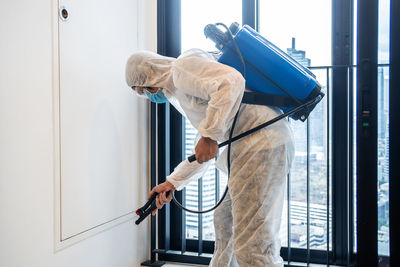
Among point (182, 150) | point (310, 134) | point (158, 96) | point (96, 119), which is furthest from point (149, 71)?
point (310, 134)

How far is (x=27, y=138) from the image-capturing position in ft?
4.37

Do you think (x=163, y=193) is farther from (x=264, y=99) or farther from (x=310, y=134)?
(x=310, y=134)

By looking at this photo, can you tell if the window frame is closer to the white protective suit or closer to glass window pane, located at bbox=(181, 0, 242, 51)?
glass window pane, located at bbox=(181, 0, 242, 51)

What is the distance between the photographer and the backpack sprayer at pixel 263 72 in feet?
4.29

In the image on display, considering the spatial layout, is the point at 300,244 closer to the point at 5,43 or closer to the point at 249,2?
the point at 249,2

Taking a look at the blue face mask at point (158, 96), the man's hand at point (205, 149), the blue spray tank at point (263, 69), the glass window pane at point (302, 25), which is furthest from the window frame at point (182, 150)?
the man's hand at point (205, 149)

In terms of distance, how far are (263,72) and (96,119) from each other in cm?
83

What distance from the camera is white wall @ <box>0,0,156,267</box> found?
1.25 m

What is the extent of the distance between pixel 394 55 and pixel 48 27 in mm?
1321

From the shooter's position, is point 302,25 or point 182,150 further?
point 182,150

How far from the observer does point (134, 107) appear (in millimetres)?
2037

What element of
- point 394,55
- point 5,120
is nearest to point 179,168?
point 5,120

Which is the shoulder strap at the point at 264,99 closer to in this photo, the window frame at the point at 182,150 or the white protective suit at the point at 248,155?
the white protective suit at the point at 248,155

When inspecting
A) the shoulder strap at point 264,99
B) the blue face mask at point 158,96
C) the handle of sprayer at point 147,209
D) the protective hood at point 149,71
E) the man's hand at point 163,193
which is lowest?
the handle of sprayer at point 147,209
